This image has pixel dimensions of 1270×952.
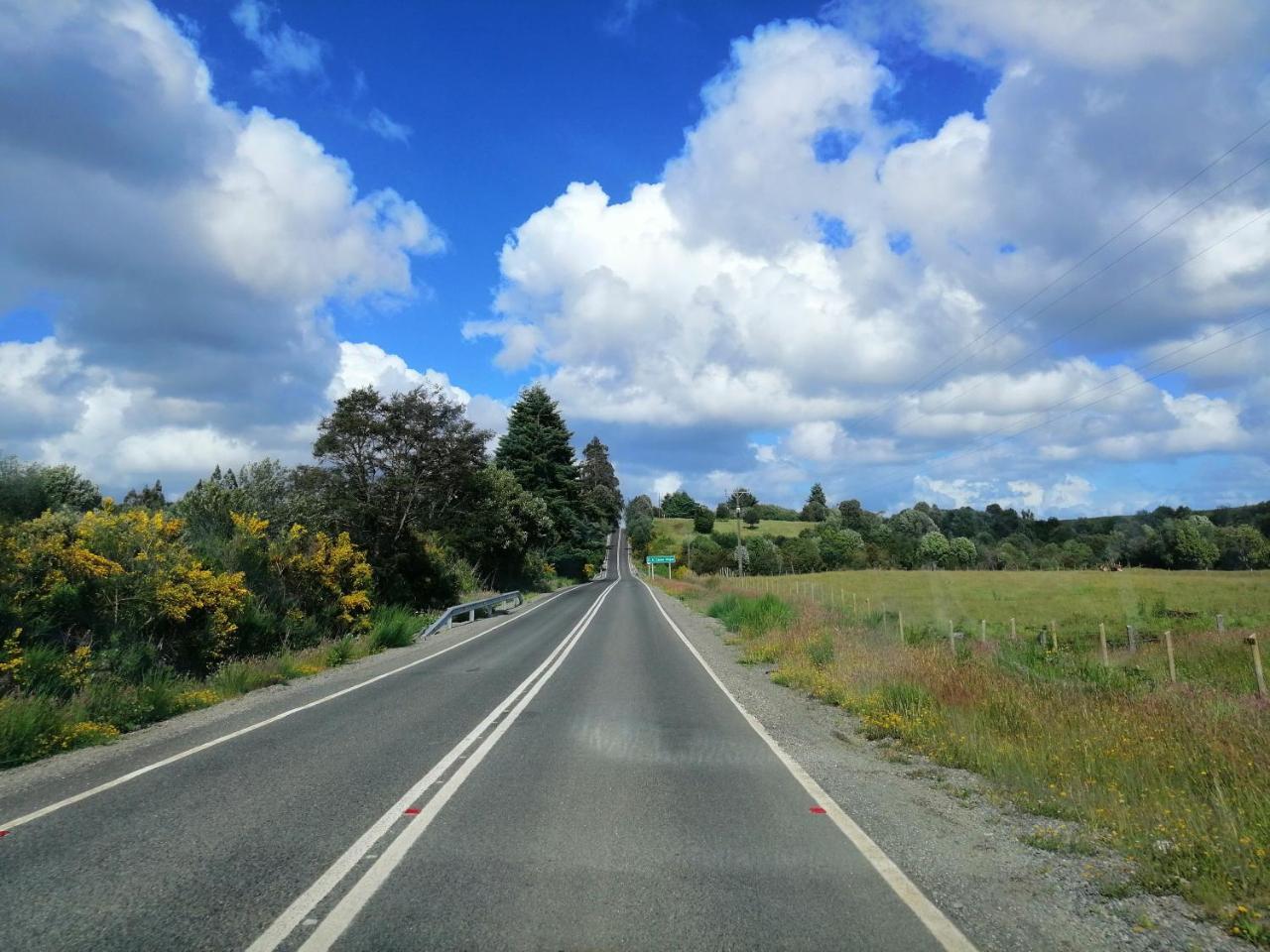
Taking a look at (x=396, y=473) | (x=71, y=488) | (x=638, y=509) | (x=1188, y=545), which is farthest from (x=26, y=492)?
(x=638, y=509)

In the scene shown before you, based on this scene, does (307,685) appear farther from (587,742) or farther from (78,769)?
(587,742)

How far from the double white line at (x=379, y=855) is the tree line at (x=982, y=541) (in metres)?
52.7

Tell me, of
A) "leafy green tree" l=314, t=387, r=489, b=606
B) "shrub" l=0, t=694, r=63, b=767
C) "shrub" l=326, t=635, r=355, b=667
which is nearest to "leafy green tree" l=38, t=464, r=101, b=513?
"leafy green tree" l=314, t=387, r=489, b=606

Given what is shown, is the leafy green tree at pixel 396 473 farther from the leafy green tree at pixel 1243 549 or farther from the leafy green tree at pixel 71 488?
the leafy green tree at pixel 1243 549

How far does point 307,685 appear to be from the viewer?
14.9 m

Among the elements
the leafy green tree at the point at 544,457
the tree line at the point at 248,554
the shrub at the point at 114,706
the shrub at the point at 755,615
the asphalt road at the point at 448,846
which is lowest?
the shrub at the point at 755,615

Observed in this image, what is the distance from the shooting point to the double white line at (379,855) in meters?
4.14

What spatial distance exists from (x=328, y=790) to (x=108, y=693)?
6369mm

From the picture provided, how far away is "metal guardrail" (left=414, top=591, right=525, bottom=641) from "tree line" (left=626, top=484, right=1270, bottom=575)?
113 feet

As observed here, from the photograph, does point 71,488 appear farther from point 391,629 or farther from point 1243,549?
point 1243,549

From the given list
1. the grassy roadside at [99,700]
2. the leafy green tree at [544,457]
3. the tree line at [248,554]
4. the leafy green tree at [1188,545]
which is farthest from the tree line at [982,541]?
the grassy roadside at [99,700]

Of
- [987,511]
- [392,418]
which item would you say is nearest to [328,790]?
[392,418]

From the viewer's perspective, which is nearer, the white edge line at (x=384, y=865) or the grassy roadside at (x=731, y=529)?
the white edge line at (x=384, y=865)

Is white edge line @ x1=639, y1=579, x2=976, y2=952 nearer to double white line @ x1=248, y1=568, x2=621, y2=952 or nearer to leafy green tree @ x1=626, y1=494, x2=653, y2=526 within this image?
double white line @ x1=248, y1=568, x2=621, y2=952
